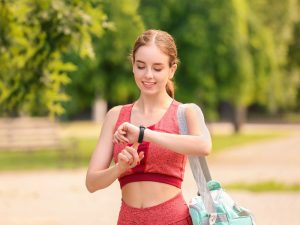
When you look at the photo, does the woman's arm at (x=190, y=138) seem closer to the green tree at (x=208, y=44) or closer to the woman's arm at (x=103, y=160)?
the woman's arm at (x=103, y=160)

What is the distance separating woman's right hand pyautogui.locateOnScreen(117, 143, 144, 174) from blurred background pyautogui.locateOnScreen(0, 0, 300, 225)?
457cm

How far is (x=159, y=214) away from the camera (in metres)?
2.96

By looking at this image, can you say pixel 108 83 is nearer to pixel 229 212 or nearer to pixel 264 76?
pixel 264 76

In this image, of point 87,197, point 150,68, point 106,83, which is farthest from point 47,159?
point 150,68

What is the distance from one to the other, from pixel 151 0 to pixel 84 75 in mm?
2397

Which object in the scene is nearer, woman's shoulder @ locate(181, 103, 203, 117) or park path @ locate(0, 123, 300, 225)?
woman's shoulder @ locate(181, 103, 203, 117)

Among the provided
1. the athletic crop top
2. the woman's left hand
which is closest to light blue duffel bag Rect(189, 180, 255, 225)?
the athletic crop top

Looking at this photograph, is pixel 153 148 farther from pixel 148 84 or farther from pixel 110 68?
pixel 110 68

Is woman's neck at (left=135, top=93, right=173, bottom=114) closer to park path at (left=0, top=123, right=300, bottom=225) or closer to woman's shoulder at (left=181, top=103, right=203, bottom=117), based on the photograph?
woman's shoulder at (left=181, top=103, right=203, bottom=117)

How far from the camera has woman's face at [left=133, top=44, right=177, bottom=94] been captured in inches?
115

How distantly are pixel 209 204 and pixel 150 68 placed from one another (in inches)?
20.5

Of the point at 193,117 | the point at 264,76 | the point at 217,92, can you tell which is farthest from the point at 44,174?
the point at 193,117

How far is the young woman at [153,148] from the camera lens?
2916mm

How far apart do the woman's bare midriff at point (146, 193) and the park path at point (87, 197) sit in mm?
6521
